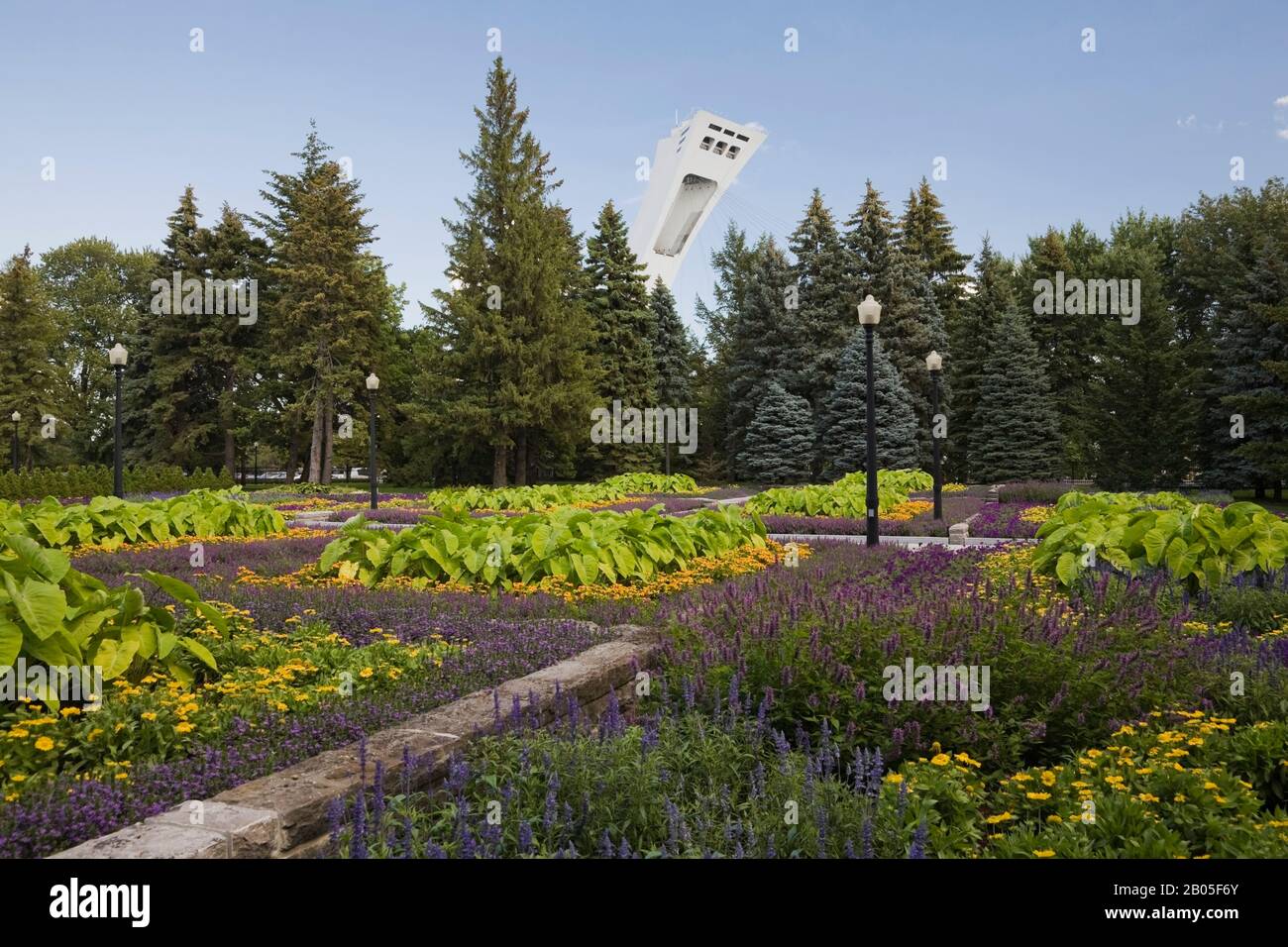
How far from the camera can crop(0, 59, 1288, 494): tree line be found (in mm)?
32938

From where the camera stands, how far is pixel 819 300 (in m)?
39.5

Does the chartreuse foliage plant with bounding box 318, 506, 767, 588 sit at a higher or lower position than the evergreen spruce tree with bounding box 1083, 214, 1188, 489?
lower

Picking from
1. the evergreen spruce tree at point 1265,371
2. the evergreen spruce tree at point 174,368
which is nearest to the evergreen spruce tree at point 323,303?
the evergreen spruce tree at point 174,368

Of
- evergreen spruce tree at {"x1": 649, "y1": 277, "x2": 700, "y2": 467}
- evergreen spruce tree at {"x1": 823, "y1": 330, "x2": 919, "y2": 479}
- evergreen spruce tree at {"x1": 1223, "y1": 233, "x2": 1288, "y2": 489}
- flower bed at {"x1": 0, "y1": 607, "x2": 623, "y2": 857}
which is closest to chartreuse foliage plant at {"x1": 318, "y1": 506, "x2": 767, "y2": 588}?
flower bed at {"x1": 0, "y1": 607, "x2": 623, "y2": 857}

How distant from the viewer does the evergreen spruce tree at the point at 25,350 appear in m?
Result: 40.3

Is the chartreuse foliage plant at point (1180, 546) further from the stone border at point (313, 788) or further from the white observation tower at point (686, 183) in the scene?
the white observation tower at point (686, 183)

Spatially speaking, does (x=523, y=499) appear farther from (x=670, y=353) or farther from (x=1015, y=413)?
(x=1015, y=413)

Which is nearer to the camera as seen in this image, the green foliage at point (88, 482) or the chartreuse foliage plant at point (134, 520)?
the chartreuse foliage plant at point (134, 520)

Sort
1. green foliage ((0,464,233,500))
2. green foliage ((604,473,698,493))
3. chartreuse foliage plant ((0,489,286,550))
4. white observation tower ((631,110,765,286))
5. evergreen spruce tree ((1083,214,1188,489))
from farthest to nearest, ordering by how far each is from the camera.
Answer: white observation tower ((631,110,765,286)) → green foliage ((604,473,698,493)) → evergreen spruce tree ((1083,214,1188,489)) → green foliage ((0,464,233,500)) → chartreuse foliage plant ((0,489,286,550))

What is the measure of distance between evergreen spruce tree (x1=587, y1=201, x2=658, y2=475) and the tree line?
0.13 m

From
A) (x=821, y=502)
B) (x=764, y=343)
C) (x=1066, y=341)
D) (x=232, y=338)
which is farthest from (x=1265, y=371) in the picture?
(x=232, y=338)

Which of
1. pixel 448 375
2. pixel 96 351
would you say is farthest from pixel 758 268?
pixel 96 351

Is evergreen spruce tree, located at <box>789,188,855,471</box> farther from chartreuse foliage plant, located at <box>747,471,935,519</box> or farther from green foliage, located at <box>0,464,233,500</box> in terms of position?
green foliage, located at <box>0,464,233,500</box>

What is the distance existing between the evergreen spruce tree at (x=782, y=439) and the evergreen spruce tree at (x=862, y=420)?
44.2 inches
